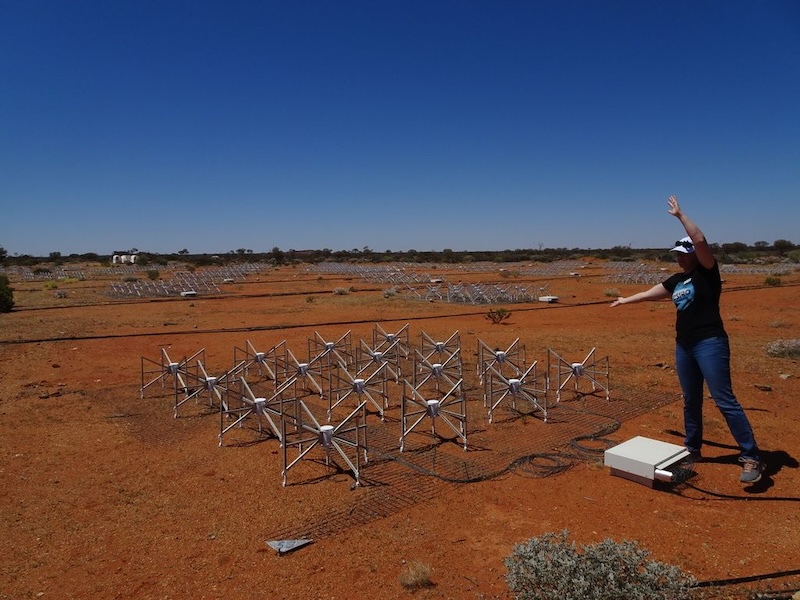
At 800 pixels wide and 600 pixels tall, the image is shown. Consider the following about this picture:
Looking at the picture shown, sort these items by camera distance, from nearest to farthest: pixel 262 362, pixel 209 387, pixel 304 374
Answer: pixel 209 387 → pixel 304 374 → pixel 262 362

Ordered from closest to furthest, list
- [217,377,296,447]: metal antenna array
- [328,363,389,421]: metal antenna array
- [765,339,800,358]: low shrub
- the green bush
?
the green bush
[217,377,296,447]: metal antenna array
[328,363,389,421]: metal antenna array
[765,339,800,358]: low shrub

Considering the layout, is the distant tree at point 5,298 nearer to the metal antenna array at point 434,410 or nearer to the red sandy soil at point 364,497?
the red sandy soil at point 364,497

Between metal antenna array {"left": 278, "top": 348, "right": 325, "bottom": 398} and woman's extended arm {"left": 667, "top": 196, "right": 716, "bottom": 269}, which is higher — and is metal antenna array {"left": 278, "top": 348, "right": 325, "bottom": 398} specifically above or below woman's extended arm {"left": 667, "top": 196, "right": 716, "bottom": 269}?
below

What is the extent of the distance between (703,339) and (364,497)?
4549 millimetres

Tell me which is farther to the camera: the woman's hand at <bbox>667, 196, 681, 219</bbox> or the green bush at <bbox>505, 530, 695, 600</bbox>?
the woman's hand at <bbox>667, 196, 681, 219</bbox>

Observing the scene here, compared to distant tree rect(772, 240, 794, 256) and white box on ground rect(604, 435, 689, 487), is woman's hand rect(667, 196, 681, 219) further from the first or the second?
distant tree rect(772, 240, 794, 256)

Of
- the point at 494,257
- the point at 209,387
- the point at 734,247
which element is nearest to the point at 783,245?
the point at 734,247

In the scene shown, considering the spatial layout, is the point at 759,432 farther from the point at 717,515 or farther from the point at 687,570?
the point at 687,570

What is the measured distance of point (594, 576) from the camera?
3494 mm

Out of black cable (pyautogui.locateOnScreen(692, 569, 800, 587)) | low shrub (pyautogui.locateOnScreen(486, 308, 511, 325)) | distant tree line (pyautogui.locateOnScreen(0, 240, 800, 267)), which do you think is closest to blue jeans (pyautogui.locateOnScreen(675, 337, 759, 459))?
black cable (pyautogui.locateOnScreen(692, 569, 800, 587))

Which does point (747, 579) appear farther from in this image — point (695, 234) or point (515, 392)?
point (515, 392)

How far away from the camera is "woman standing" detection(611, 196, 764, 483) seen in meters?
6.04

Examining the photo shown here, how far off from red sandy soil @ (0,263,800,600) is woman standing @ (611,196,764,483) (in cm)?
65

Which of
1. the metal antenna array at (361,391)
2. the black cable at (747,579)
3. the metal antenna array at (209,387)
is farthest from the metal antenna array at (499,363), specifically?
the black cable at (747,579)
